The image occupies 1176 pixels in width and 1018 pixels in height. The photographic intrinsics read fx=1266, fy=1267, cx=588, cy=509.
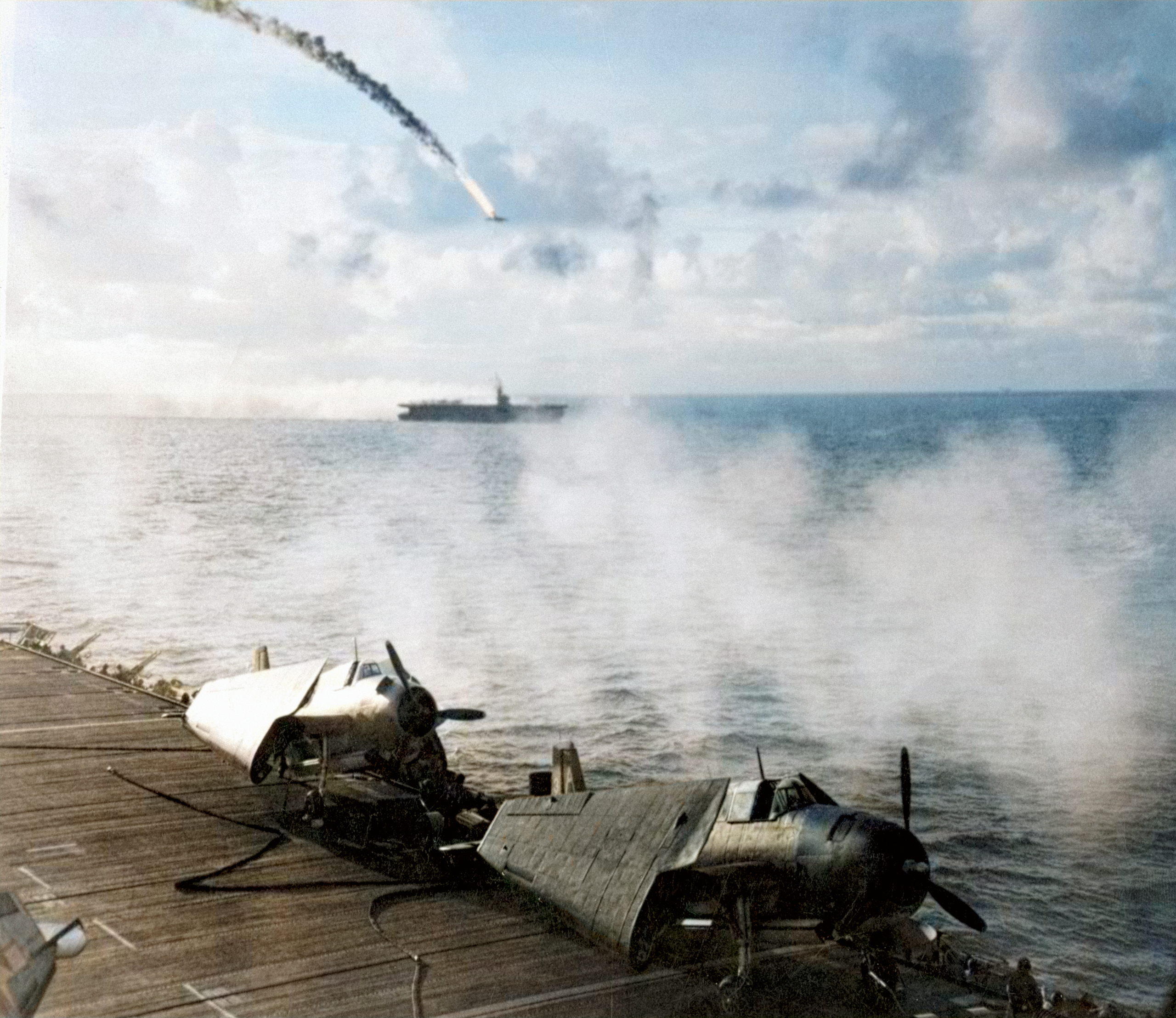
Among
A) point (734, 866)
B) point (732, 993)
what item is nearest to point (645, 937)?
point (732, 993)

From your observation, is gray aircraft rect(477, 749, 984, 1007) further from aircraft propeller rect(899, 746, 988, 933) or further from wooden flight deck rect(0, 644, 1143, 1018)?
wooden flight deck rect(0, 644, 1143, 1018)

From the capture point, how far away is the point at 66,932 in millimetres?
14008

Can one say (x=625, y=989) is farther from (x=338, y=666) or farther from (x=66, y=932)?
(x=338, y=666)

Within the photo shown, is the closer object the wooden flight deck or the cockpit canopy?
the wooden flight deck

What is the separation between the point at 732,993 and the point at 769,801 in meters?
2.48

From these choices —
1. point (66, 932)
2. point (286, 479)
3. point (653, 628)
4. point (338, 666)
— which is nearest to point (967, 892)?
point (338, 666)

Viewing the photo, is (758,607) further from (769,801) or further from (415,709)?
(769,801)

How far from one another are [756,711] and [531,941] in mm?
41626

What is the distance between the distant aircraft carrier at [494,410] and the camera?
139m

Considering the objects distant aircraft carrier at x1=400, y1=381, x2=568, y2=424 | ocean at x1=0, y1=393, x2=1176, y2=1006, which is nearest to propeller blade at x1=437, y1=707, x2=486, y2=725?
ocean at x1=0, y1=393, x2=1176, y2=1006

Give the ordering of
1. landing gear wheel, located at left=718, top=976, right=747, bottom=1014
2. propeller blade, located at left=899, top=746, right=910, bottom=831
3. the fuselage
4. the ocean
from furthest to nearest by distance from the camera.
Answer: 1. the ocean
2. propeller blade, located at left=899, top=746, right=910, bottom=831
3. landing gear wheel, located at left=718, top=976, right=747, bottom=1014
4. the fuselage

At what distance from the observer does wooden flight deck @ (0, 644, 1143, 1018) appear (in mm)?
16203

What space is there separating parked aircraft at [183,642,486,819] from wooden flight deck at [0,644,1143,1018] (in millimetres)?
Answer: 1019

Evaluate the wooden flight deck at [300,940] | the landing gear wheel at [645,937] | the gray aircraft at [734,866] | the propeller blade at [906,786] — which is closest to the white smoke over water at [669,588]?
the wooden flight deck at [300,940]
